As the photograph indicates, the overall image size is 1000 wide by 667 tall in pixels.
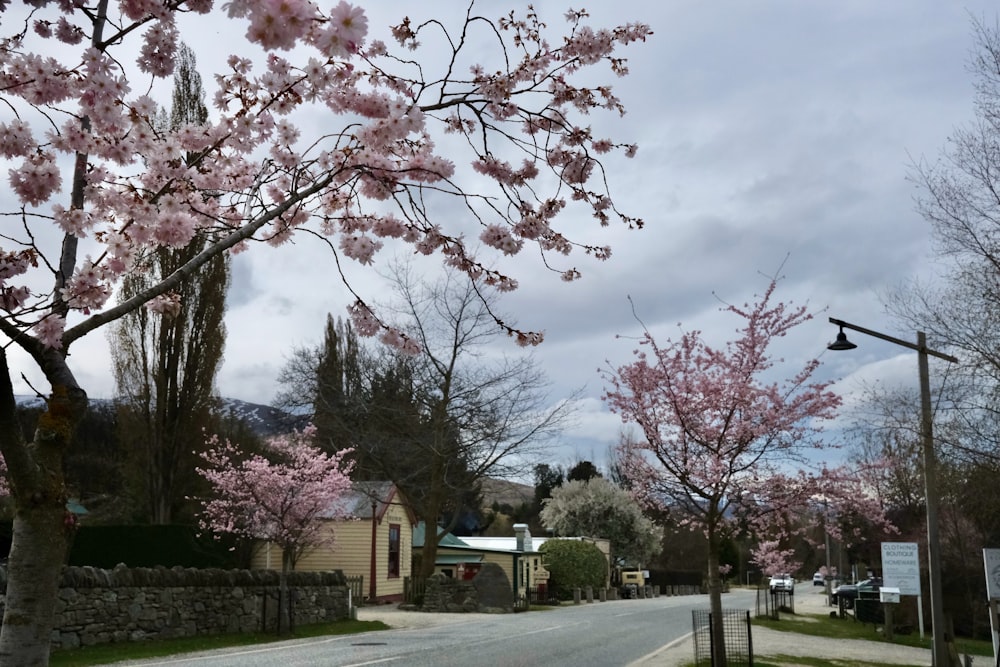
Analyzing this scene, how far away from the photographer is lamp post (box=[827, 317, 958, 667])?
13.8 m

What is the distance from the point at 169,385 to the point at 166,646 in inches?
658

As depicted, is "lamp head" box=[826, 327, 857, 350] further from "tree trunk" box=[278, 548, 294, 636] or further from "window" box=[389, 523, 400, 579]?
"window" box=[389, 523, 400, 579]

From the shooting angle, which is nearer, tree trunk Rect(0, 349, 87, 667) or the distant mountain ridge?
tree trunk Rect(0, 349, 87, 667)

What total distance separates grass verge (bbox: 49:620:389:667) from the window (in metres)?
13.4

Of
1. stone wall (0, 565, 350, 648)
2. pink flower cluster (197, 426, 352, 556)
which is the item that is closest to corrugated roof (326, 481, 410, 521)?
pink flower cluster (197, 426, 352, 556)

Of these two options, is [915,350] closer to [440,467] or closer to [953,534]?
[953,534]

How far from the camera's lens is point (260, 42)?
3.75m

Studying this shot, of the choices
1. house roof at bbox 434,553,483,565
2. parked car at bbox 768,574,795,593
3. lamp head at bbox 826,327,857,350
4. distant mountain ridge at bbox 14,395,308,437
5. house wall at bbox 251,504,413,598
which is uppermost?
distant mountain ridge at bbox 14,395,308,437

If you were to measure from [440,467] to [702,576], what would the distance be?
48.7 metres

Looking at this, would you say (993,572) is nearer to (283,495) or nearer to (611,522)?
(283,495)

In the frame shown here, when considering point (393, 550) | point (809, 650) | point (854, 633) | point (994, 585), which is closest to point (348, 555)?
point (393, 550)

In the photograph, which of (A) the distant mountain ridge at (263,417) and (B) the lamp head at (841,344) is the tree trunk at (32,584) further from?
(A) the distant mountain ridge at (263,417)

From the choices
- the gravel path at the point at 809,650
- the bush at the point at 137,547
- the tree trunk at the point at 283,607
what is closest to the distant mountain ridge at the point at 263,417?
the bush at the point at 137,547

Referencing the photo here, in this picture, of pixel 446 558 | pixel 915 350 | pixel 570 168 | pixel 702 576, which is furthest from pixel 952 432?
pixel 702 576
